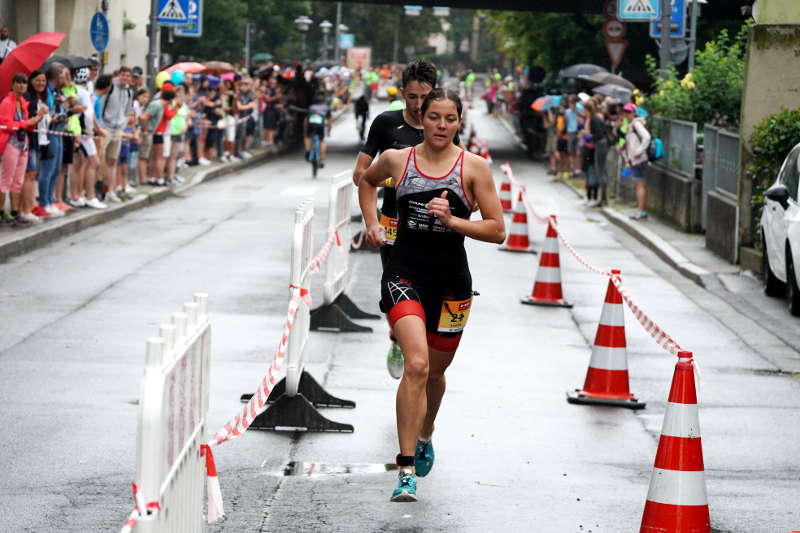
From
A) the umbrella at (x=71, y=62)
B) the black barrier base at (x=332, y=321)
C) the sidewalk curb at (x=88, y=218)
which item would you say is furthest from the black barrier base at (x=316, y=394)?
the umbrella at (x=71, y=62)

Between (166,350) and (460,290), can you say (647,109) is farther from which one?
(166,350)

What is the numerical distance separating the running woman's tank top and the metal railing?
16.3 m

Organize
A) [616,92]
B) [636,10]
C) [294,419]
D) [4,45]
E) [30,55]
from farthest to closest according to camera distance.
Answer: [616,92], [636,10], [4,45], [30,55], [294,419]

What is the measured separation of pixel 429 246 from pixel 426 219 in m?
0.14

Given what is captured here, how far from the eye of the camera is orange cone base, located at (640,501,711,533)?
250 inches

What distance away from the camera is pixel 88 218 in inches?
818

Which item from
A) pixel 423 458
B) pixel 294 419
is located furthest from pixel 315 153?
pixel 423 458

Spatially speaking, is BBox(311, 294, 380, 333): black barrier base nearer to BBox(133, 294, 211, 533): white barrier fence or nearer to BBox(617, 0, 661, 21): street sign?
BBox(133, 294, 211, 533): white barrier fence

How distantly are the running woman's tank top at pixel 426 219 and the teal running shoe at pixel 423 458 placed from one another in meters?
0.86

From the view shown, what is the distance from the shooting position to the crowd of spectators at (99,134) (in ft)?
58.7

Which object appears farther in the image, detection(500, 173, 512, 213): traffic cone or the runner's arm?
detection(500, 173, 512, 213): traffic cone

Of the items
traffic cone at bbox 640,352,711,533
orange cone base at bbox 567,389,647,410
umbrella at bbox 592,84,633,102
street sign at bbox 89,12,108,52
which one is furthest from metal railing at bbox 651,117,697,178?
traffic cone at bbox 640,352,711,533

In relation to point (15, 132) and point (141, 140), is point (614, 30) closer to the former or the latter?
point (141, 140)

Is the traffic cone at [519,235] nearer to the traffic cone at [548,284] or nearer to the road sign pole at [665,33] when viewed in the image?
the traffic cone at [548,284]
